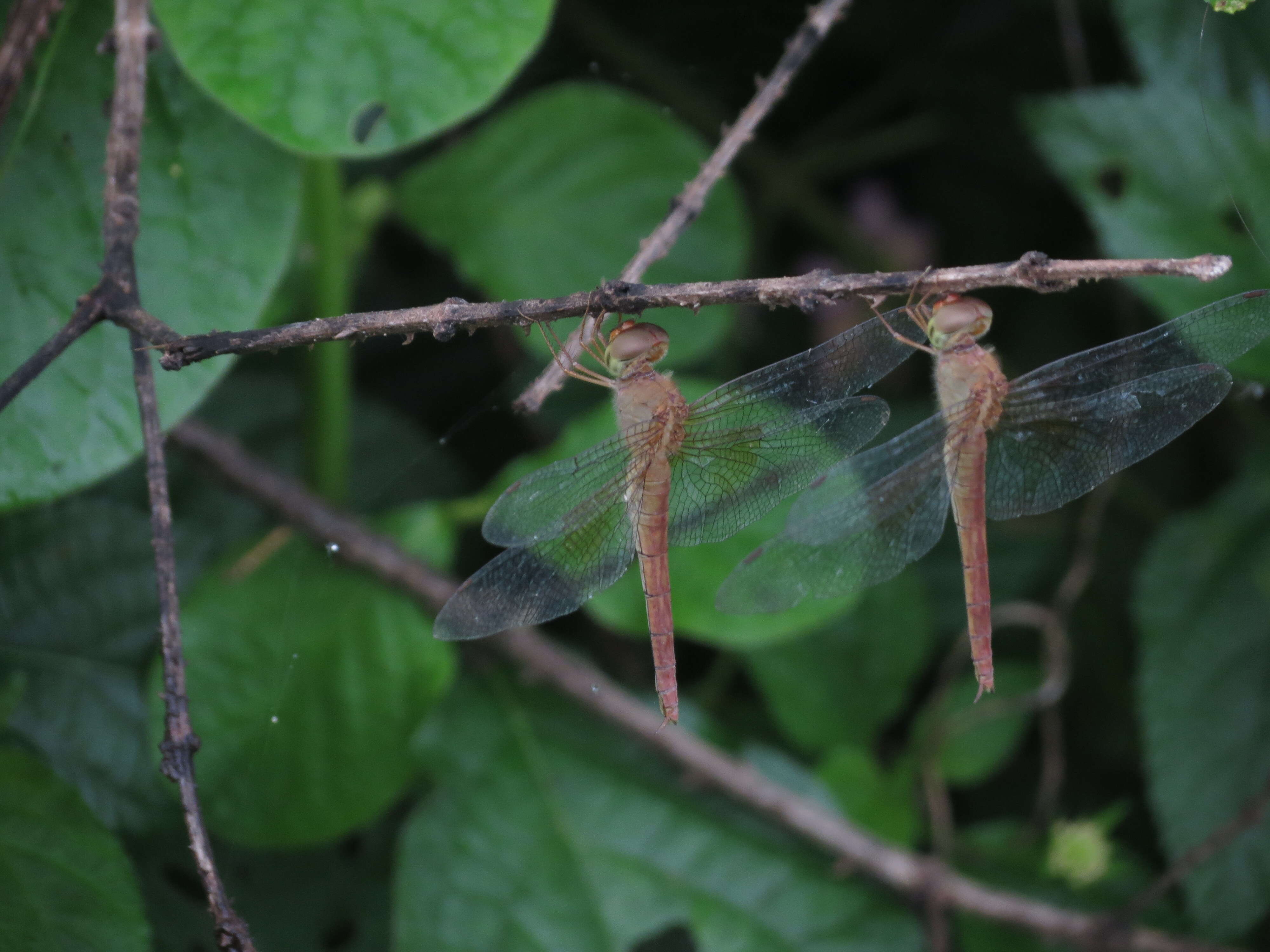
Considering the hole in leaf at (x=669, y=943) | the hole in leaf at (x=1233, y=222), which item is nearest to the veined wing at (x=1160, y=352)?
the hole in leaf at (x=1233, y=222)

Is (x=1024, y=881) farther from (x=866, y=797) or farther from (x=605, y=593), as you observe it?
(x=605, y=593)

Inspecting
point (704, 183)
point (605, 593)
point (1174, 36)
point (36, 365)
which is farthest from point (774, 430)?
point (1174, 36)

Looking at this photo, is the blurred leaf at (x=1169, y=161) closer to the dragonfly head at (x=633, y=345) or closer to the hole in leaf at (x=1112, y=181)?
the hole in leaf at (x=1112, y=181)

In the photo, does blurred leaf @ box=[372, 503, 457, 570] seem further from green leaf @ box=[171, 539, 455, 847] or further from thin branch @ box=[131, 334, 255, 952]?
thin branch @ box=[131, 334, 255, 952]

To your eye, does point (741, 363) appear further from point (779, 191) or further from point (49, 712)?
point (49, 712)

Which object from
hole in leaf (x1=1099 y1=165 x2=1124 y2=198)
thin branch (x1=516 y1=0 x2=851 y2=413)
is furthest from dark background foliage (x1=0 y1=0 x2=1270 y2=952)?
thin branch (x1=516 y1=0 x2=851 y2=413)

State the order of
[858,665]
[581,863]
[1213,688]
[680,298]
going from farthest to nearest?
1. [858,665]
2. [1213,688]
3. [581,863]
4. [680,298]
